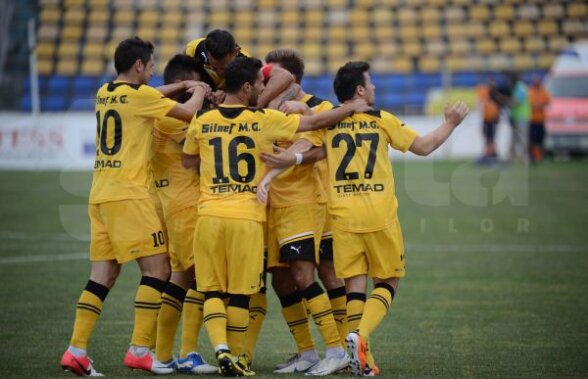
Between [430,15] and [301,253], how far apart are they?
109 feet

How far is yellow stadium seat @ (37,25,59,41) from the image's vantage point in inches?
1474

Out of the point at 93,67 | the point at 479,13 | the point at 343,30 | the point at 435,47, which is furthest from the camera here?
the point at 479,13

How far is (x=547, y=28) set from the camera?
39.4m

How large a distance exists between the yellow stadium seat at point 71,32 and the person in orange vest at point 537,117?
57.2 feet

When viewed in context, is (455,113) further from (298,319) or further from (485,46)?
(485,46)

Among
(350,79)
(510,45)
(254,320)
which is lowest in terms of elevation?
(254,320)

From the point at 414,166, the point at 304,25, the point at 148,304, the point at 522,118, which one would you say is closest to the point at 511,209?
the point at 414,166

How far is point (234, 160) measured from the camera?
7223mm

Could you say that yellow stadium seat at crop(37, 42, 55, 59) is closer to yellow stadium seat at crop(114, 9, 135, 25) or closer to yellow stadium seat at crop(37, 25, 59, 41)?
yellow stadium seat at crop(37, 25, 59, 41)

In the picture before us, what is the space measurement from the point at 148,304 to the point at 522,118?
936 inches

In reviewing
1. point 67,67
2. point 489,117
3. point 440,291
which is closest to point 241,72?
point 440,291

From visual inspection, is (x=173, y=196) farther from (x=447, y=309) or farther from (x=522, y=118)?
(x=522, y=118)

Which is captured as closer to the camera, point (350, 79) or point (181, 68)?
point (350, 79)

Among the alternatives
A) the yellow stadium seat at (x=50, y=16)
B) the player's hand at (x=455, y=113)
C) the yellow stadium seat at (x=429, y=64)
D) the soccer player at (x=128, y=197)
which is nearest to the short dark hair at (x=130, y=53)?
the soccer player at (x=128, y=197)
